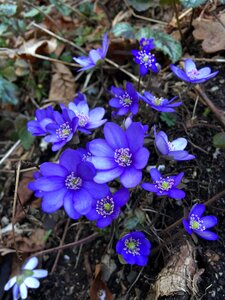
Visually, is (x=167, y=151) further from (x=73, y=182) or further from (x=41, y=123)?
(x=41, y=123)

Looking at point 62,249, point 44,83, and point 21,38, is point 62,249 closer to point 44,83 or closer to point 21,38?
point 44,83

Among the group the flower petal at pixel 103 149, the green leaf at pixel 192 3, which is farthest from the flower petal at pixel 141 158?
the green leaf at pixel 192 3

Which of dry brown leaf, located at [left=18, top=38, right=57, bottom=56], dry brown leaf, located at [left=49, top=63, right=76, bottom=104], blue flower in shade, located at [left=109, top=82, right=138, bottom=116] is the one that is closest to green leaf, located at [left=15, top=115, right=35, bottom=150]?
dry brown leaf, located at [left=49, top=63, right=76, bottom=104]

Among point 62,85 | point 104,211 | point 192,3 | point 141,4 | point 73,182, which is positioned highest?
point 192,3

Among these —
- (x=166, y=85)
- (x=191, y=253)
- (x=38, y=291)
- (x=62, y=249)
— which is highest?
(x=166, y=85)

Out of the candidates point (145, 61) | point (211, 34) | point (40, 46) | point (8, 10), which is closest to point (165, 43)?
point (211, 34)

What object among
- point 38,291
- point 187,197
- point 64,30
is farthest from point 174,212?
point 64,30
